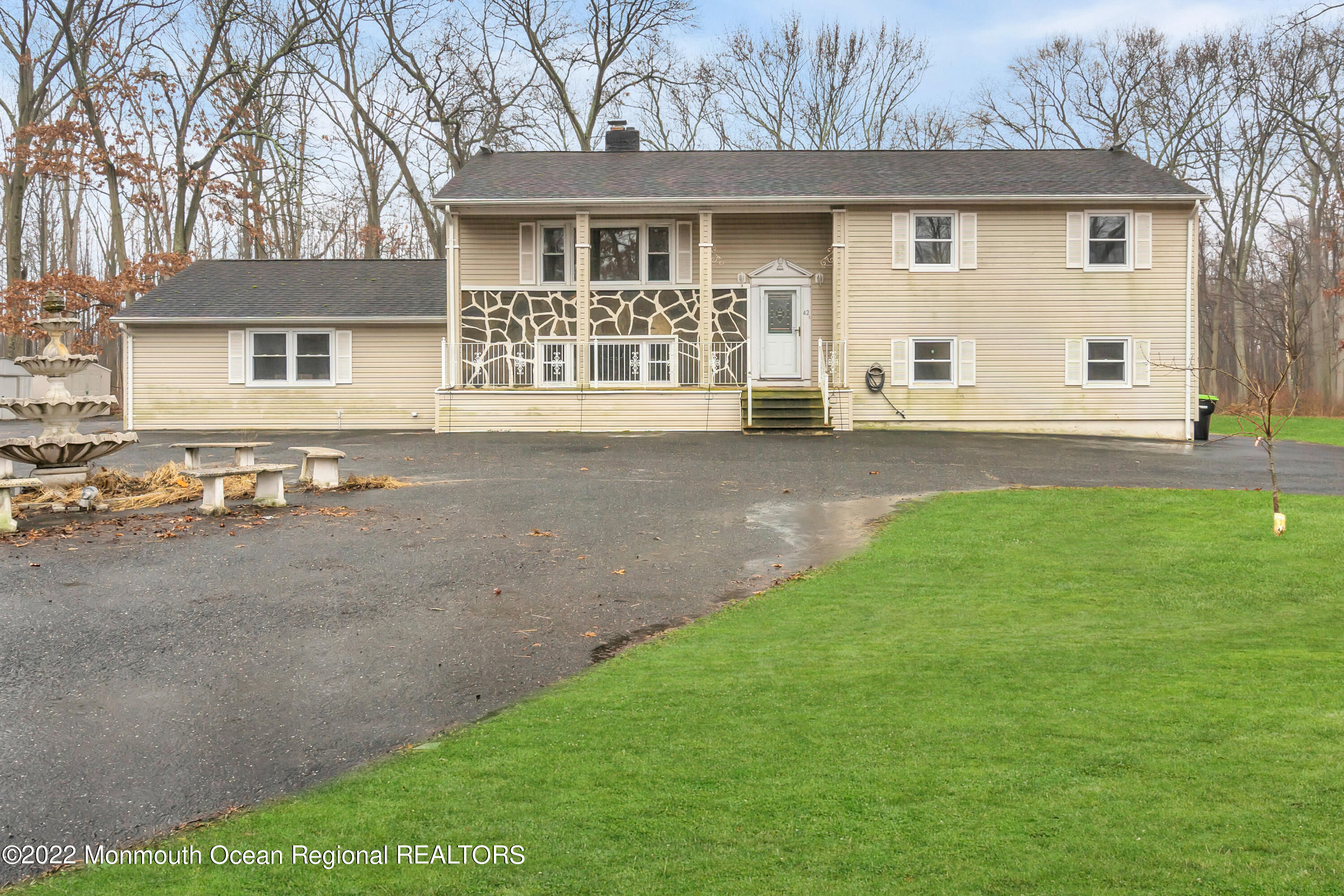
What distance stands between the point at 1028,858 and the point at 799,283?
808 inches

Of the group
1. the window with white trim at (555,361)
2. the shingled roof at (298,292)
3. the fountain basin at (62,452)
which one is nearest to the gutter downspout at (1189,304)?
the window with white trim at (555,361)

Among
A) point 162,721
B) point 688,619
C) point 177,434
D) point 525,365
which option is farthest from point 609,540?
point 177,434

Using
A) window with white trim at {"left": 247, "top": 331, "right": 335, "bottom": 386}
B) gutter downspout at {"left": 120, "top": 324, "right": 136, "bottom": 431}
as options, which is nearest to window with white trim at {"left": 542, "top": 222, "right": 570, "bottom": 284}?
window with white trim at {"left": 247, "top": 331, "right": 335, "bottom": 386}

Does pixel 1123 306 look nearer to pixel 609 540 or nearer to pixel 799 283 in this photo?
pixel 799 283

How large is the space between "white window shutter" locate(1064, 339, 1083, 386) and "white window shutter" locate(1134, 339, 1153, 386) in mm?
1153

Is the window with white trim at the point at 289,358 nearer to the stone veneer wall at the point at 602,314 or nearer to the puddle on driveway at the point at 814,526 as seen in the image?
the stone veneer wall at the point at 602,314

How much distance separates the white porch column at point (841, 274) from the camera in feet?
73.9

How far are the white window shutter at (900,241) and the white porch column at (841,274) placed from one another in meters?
0.98

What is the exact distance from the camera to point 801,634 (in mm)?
6551

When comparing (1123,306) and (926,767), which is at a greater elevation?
(1123,306)

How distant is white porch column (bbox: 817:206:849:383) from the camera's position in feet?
73.9

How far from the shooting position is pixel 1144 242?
74.7ft

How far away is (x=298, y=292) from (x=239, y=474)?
1607 centimetres

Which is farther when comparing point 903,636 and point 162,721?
point 903,636
